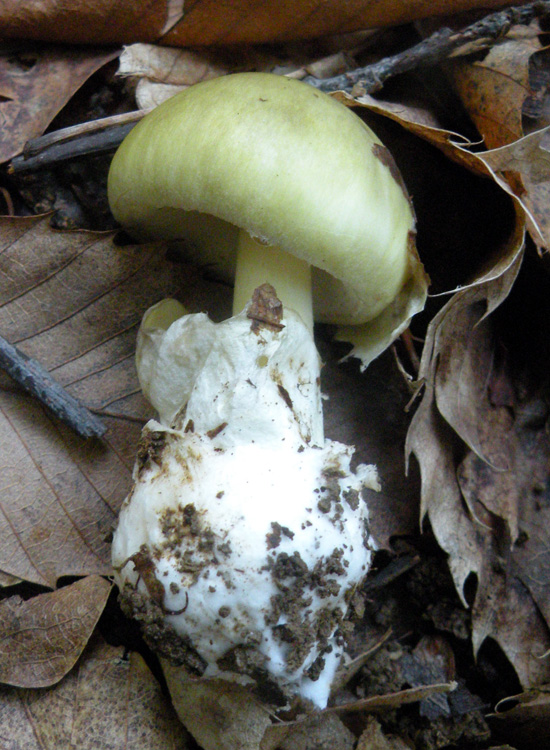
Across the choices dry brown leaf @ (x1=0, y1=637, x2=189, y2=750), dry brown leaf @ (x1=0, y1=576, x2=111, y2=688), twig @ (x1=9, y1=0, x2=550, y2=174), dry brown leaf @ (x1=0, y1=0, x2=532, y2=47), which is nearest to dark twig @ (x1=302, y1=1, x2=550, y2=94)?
twig @ (x1=9, y1=0, x2=550, y2=174)

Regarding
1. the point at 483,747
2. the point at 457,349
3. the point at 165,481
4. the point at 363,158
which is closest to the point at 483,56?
the point at 363,158

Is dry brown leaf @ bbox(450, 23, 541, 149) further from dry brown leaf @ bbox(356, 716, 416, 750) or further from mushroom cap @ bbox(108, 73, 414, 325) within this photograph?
dry brown leaf @ bbox(356, 716, 416, 750)

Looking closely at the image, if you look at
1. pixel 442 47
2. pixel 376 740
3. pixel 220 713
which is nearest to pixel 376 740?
pixel 376 740

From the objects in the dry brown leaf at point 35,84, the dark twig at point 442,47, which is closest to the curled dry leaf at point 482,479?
the dark twig at point 442,47

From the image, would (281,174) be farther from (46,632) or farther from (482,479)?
(46,632)

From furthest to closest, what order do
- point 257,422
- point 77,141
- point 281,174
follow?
point 77,141 < point 257,422 < point 281,174

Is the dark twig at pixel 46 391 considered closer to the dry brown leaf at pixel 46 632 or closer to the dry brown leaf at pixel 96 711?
the dry brown leaf at pixel 46 632
